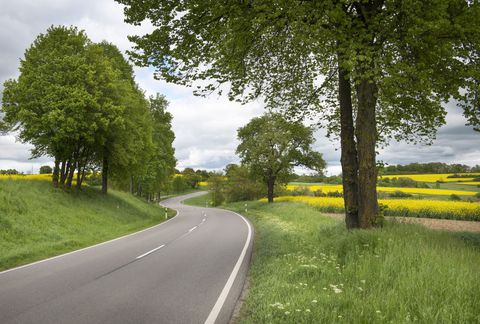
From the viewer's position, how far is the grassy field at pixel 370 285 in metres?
4.34

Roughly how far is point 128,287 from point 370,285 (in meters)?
4.86

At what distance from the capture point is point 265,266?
8.20 m

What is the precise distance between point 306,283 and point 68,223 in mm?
16110

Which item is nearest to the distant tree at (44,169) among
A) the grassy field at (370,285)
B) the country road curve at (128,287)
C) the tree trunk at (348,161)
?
the country road curve at (128,287)

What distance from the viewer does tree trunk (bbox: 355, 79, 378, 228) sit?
9.23 meters

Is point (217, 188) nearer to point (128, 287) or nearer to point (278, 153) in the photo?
point (278, 153)

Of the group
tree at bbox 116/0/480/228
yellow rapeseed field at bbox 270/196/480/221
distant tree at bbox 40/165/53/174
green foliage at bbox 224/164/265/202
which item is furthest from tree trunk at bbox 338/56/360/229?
distant tree at bbox 40/165/53/174

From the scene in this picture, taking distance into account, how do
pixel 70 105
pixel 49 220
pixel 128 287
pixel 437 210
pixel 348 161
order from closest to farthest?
pixel 128 287 → pixel 348 161 → pixel 49 220 → pixel 70 105 → pixel 437 210

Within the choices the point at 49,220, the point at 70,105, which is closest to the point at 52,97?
the point at 70,105

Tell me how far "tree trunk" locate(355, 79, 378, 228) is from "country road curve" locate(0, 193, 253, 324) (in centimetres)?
386

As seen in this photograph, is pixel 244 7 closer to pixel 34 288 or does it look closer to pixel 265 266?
pixel 265 266

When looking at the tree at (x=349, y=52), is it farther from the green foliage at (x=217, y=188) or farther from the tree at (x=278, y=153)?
the green foliage at (x=217, y=188)

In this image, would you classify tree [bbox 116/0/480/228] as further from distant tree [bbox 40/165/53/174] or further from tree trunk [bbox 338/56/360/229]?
distant tree [bbox 40/165/53/174]

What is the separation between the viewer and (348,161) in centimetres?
1028
